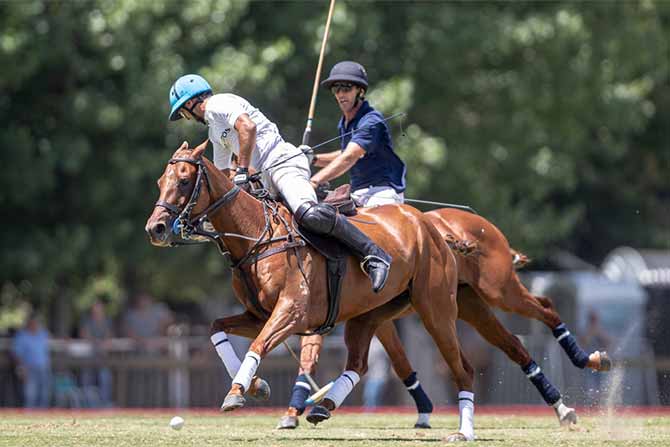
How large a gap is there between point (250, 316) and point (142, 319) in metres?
11.5

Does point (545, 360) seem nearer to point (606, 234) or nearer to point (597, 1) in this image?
point (597, 1)

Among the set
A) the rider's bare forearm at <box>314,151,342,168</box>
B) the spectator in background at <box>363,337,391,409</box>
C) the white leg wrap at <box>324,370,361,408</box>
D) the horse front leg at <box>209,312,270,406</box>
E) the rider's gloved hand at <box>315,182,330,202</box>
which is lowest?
the spectator in background at <box>363,337,391,409</box>

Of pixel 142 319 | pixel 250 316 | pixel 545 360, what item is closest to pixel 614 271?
pixel 545 360

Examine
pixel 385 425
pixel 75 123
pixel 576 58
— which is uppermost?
pixel 576 58

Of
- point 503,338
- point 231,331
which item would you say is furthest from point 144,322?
point 231,331

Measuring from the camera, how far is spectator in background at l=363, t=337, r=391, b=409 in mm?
20906

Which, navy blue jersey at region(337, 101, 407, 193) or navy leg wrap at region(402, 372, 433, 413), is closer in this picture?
navy blue jersey at region(337, 101, 407, 193)

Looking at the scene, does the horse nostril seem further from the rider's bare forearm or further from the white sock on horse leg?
the rider's bare forearm

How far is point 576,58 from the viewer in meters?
24.5

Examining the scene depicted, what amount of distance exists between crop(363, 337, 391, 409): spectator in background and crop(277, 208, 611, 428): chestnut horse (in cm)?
866

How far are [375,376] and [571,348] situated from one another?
9.24 metres

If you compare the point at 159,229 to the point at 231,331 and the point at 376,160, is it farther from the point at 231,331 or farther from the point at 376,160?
the point at 376,160

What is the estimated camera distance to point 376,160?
11719mm

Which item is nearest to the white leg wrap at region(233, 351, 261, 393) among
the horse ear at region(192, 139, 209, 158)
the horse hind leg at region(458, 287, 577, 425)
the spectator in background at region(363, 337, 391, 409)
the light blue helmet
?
the horse ear at region(192, 139, 209, 158)
